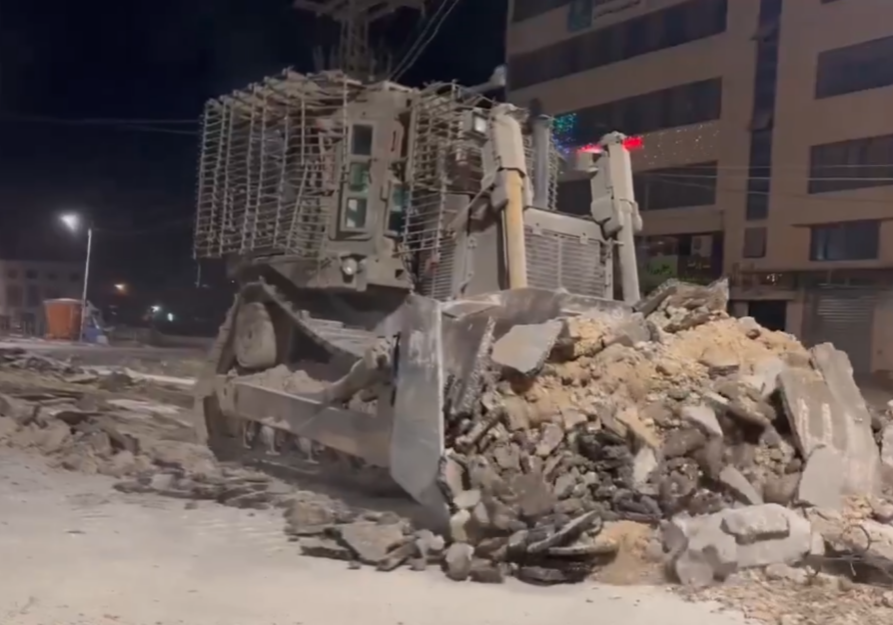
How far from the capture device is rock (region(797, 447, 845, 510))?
5.79 m

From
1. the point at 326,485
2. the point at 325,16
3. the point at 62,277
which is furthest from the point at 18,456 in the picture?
the point at 62,277

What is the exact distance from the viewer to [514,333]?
6391mm

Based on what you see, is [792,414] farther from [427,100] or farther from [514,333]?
[427,100]

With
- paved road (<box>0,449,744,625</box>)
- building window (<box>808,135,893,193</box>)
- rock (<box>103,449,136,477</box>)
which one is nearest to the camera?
paved road (<box>0,449,744,625</box>)

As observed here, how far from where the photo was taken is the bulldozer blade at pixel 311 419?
6.39 m

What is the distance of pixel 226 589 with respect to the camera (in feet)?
15.3

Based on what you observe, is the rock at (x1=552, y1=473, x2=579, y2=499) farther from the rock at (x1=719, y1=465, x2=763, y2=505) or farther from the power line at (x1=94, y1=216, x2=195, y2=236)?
the power line at (x1=94, y1=216, x2=195, y2=236)

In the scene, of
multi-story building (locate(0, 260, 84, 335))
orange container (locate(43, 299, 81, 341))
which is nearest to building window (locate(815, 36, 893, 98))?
orange container (locate(43, 299, 81, 341))

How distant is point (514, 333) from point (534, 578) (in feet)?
6.09

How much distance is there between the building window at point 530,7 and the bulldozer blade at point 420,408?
79.0ft

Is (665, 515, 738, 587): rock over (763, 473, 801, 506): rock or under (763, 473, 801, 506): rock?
under

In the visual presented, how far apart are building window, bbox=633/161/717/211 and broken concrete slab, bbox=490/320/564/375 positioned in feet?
58.4

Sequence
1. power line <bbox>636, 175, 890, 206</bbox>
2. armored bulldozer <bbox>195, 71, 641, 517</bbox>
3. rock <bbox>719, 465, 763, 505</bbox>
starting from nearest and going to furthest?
1. rock <bbox>719, 465, 763, 505</bbox>
2. armored bulldozer <bbox>195, 71, 641, 517</bbox>
3. power line <bbox>636, 175, 890, 206</bbox>

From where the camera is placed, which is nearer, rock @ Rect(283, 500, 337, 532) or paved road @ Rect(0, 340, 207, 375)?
rock @ Rect(283, 500, 337, 532)
